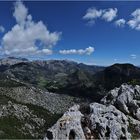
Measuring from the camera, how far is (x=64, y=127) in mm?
40375

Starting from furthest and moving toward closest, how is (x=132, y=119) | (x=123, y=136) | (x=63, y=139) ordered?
(x=132, y=119)
(x=123, y=136)
(x=63, y=139)

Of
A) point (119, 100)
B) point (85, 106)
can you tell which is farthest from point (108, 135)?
point (119, 100)

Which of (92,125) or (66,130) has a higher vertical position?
(92,125)

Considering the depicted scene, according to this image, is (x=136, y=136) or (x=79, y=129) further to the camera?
(x=136, y=136)

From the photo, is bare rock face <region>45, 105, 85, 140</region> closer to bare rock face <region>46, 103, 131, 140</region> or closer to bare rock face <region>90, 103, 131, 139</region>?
bare rock face <region>46, 103, 131, 140</region>

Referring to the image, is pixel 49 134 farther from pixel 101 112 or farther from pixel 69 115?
pixel 101 112

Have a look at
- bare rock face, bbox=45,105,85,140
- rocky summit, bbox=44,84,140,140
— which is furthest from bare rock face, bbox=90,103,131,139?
bare rock face, bbox=45,105,85,140

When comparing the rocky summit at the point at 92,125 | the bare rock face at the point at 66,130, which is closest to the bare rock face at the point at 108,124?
the rocky summit at the point at 92,125

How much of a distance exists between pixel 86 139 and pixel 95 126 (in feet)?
9.00

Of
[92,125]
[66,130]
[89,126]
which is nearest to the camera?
[66,130]

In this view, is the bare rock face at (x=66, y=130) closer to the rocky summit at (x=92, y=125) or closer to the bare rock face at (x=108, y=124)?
the rocky summit at (x=92, y=125)

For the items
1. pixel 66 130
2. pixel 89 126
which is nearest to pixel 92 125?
pixel 89 126

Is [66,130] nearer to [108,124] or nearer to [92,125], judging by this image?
[92,125]

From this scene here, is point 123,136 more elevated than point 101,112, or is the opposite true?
point 101,112
